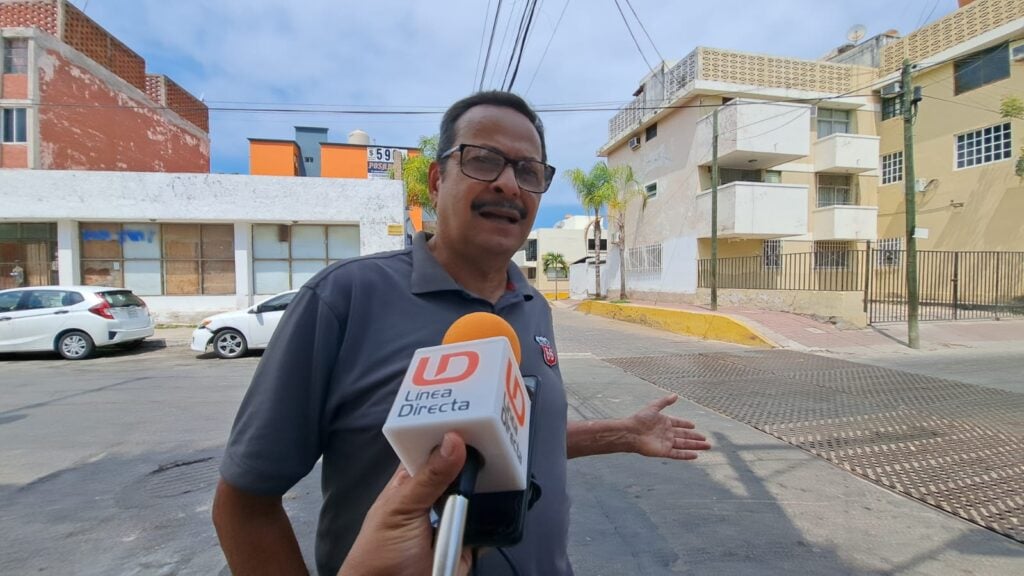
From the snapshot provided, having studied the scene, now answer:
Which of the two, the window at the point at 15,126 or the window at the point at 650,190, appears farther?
the window at the point at 650,190

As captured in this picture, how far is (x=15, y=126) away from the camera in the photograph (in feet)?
55.9

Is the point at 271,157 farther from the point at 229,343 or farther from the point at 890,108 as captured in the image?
the point at 890,108

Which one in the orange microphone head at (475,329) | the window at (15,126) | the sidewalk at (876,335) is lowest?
the sidewalk at (876,335)

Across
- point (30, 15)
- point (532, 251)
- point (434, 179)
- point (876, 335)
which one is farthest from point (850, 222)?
point (30, 15)

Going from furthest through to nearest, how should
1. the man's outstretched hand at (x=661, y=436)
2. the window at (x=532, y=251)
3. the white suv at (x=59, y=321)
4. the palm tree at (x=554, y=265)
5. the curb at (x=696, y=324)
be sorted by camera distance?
the window at (x=532, y=251)
the palm tree at (x=554, y=265)
the curb at (x=696, y=324)
the white suv at (x=59, y=321)
the man's outstretched hand at (x=661, y=436)

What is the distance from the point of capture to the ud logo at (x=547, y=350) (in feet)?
5.29

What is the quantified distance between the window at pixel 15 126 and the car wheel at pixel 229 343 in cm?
1391

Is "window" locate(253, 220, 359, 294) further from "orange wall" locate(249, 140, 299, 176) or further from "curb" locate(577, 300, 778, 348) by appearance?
"orange wall" locate(249, 140, 299, 176)

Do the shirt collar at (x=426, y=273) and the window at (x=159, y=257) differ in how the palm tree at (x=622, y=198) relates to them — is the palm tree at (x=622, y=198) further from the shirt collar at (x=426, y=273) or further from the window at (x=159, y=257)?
the shirt collar at (x=426, y=273)

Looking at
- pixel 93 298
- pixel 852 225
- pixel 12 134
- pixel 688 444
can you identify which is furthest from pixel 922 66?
pixel 12 134

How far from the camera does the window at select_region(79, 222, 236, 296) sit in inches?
587

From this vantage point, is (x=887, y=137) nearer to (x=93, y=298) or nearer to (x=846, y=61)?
(x=846, y=61)

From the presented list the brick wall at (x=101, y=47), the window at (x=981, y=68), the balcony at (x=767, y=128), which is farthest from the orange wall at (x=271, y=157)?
the window at (x=981, y=68)

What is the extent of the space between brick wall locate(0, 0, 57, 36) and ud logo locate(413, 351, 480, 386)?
24912mm
